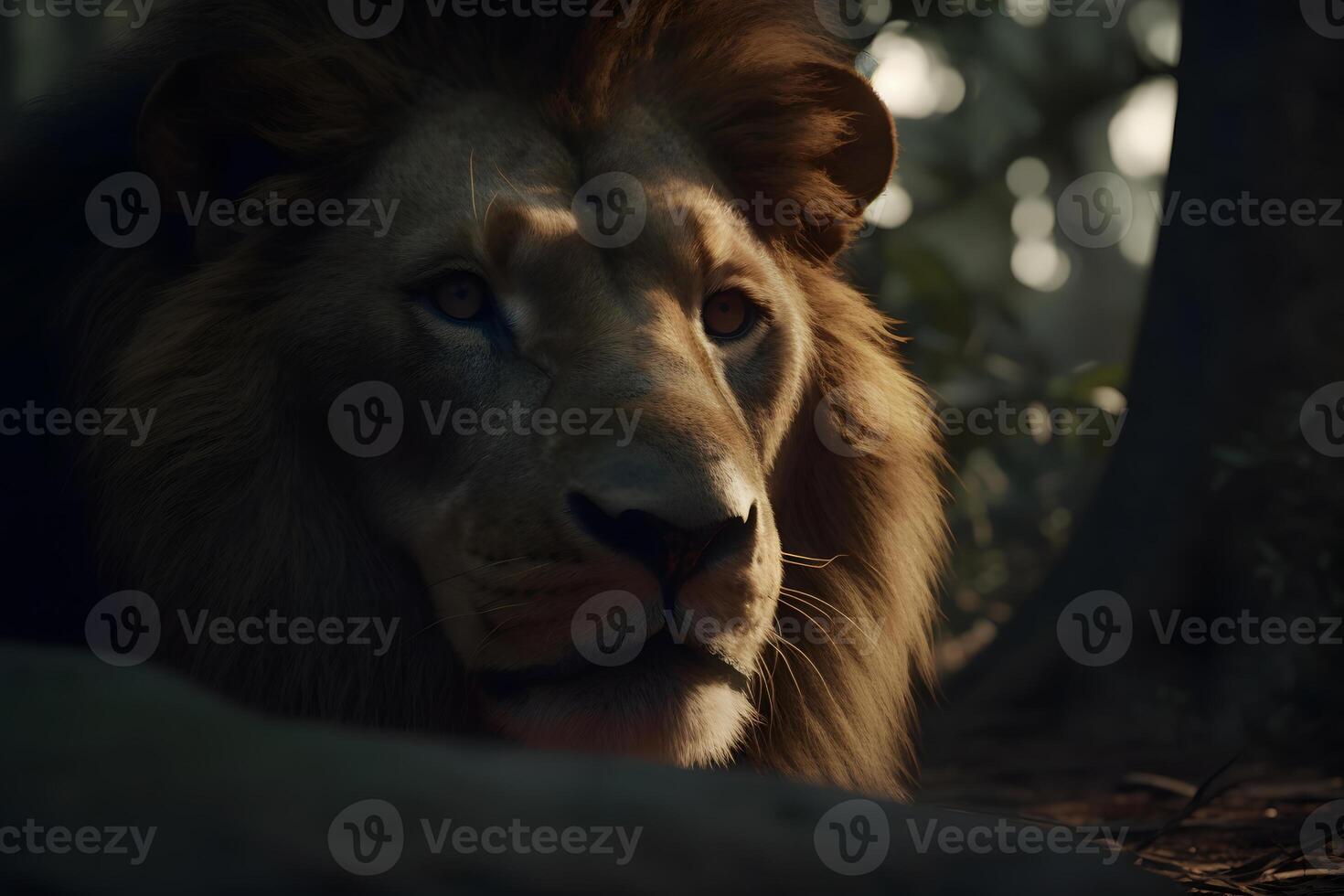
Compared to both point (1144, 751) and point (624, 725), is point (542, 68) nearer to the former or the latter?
point (624, 725)

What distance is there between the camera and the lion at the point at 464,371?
2.51 meters

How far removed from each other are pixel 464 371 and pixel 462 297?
168mm

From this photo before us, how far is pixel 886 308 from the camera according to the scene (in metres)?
6.98

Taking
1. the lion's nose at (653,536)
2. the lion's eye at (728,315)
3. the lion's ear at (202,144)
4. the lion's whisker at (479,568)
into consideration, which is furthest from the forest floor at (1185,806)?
the lion's ear at (202,144)

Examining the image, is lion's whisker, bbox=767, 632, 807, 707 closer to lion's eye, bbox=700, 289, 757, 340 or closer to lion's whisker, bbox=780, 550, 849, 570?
lion's whisker, bbox=780, 550, 849, 570

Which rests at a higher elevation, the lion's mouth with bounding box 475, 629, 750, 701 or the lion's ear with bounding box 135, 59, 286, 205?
the lion's ear with bounding box 135, 59, 286, 205

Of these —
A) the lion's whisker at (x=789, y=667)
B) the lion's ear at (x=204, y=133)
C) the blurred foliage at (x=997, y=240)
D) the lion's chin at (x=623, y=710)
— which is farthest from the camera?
the blurred foliage at (x=997, y=240)

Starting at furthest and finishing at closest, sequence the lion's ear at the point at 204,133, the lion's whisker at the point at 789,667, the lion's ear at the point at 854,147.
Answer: the lion's ear at the point at 854,147
the lion's whisker at the point at 789,667
the lion's ear at the point at 204,133

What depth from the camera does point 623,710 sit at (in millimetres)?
2496

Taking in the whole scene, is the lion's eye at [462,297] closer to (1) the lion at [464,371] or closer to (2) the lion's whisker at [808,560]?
(1) the lion at [464,371]

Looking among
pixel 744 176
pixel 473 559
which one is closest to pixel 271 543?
pixel 473 559

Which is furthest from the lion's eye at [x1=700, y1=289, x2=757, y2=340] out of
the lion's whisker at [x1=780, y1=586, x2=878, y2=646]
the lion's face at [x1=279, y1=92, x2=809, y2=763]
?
the lion's whisker at [x1=780, y1=586, x2=878, y2=646]

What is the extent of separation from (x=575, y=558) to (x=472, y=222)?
81 centimetres

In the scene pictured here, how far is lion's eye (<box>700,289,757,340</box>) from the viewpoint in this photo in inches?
123
